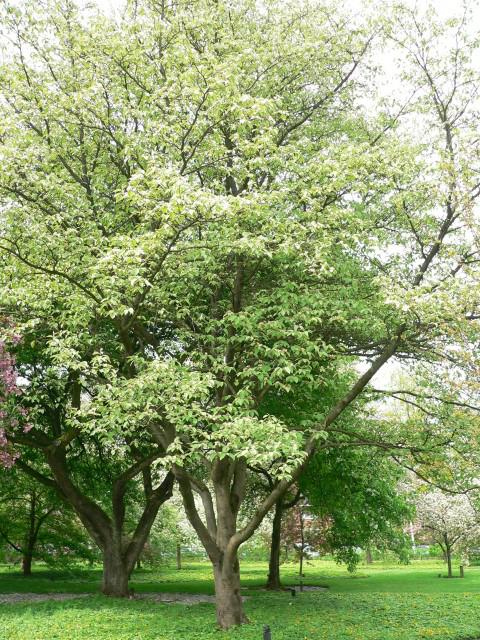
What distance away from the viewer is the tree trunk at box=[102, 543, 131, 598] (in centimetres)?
2161

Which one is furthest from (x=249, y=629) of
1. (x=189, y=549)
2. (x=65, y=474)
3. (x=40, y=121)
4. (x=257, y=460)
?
(x=189, y=549)

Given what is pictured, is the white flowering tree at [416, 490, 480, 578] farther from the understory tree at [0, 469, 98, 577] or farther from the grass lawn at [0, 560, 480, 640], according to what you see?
the understory tree at [0, 469, 98, 577]

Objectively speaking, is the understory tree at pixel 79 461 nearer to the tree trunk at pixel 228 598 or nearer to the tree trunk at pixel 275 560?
the tree trunk at pixel 228 598

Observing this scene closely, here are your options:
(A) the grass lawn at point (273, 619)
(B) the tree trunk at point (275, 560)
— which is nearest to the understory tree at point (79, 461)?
(A) the grass lawn at point (273, 619)

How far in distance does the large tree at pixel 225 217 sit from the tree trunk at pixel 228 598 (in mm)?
52

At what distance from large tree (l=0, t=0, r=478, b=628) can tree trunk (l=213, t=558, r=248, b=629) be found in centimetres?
5

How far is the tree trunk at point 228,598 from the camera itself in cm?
1430

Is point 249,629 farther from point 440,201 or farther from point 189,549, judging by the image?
point 189,549

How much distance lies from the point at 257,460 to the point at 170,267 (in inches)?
199

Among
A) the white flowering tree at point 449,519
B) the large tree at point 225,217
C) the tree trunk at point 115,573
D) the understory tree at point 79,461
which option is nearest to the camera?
the large tree at point 225,217

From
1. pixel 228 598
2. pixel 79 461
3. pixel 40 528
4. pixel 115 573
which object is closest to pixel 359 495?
pixel 228 598

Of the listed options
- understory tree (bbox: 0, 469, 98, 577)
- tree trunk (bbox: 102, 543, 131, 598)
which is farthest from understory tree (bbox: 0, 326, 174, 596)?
understory tree (bbox: 0, 469, 98, 577)

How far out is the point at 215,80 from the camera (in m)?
12.0

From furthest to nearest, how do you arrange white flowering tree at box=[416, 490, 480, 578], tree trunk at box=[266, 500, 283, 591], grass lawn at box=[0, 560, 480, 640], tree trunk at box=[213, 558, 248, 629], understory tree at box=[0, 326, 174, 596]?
white flowering tree at box=[416, 490, 480, 578] < tree trunk at box=[266, 500, 283, 591] < understory tree at box=[0, 326, 174, 596] < tree trunk at box=[213, 558, 248, 629] < grass lawn at box=[0, 560, 480, 640]
